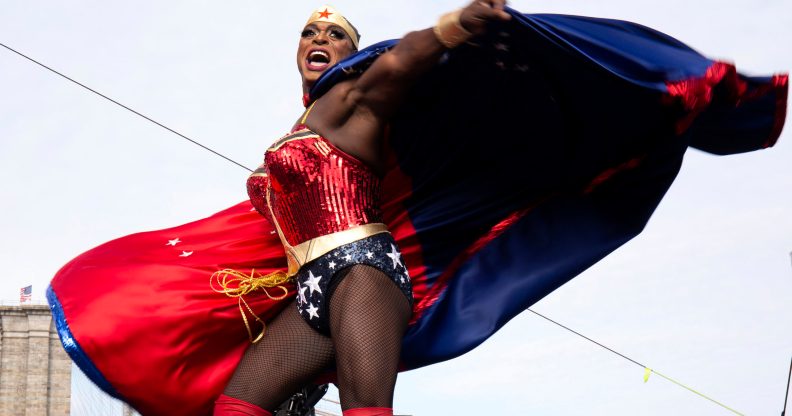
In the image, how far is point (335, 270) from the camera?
2.97 meters

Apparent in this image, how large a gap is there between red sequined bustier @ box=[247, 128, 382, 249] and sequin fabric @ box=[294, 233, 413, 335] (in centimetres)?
7

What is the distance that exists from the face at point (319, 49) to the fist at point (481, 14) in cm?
107

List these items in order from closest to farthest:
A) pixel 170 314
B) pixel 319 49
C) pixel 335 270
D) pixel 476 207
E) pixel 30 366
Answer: pixel 335 270
pixel 170 314
pixel 476 207
pixel 319 49
pixel 30 366

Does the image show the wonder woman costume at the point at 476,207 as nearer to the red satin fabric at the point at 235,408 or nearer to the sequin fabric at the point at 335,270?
the sequin fabric at the point at 335,270

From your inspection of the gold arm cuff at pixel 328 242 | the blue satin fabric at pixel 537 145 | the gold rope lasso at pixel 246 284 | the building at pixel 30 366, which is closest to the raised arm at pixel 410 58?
the blue satin fabric at pixel 537 145

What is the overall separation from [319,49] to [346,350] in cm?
130

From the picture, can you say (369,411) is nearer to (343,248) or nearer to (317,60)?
(343,248)

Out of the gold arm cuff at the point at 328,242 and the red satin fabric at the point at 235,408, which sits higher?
the gold arm cuff at the point at 328,242

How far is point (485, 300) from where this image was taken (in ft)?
11.3

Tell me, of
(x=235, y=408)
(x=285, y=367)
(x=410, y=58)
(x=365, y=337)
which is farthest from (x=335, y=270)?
(x=410, y=58)

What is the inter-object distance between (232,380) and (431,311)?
2.29ft

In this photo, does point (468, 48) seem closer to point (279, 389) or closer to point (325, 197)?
point (325, 197)

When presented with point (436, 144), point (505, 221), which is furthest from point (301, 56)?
point (505, 221)

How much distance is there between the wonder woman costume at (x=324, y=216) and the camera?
300 cm
